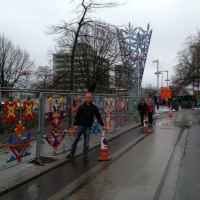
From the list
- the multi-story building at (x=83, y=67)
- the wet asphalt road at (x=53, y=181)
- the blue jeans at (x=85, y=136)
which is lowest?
the wet asphalt road at (x=53, y=181)

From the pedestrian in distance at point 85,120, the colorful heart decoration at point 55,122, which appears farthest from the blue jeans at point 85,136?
the colorful heart decoration at point 55,122

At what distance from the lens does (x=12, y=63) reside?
145ft

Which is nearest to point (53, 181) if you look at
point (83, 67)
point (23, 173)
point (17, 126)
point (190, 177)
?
point (23, 173)

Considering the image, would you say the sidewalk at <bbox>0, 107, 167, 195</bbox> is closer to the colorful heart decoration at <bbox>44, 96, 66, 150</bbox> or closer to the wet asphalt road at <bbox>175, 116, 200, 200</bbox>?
the colorful heart decoration at <bbox>44, 96, 66, 150</bbox>

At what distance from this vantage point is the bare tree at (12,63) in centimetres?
4238

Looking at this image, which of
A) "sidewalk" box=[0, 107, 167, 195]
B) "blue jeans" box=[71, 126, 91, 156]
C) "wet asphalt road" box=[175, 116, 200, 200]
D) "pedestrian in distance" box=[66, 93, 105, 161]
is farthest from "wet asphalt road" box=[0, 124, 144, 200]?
"wet asphalt road" box=[175, 116, 200, 200]

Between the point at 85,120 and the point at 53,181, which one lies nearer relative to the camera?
the point at 53,181

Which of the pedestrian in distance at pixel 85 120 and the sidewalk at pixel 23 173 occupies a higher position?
the pedestrian in distance at pixel 85 120

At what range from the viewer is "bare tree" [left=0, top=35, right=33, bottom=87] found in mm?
42375

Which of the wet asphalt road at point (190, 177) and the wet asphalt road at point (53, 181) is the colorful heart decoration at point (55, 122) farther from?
the wet asphalt road at point (190, 177)

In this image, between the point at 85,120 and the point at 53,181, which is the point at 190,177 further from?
the point at 85,120

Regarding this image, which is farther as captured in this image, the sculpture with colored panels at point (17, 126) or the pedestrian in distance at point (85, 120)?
the pedestrian in distance at point (85, 120)

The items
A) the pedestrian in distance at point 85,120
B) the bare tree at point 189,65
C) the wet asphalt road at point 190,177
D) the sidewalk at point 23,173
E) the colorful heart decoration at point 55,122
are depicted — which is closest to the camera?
the wet asphalt road at point 190,177

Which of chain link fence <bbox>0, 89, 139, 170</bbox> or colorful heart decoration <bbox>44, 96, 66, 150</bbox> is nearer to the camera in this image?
chain link fence <bbox>0, 89, 139, 170</bbox>
